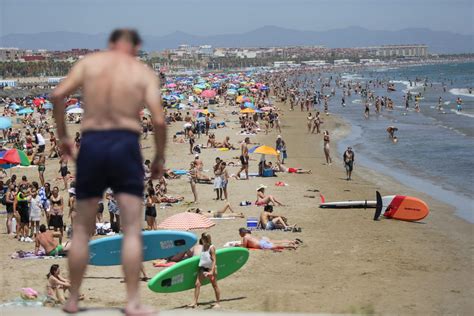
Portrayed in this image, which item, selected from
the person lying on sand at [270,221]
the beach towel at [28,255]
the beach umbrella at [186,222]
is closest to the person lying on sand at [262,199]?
the person lying on sand at [270,221]

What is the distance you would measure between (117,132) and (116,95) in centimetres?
16

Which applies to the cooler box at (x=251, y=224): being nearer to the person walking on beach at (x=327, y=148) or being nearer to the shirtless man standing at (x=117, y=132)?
the person walking on beach at (x=327, y=148)

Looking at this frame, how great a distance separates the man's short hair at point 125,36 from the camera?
3016 mm

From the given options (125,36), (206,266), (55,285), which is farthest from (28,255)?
(125,36)

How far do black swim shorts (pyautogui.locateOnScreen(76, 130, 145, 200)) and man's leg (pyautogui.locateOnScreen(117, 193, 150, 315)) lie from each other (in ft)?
0.14

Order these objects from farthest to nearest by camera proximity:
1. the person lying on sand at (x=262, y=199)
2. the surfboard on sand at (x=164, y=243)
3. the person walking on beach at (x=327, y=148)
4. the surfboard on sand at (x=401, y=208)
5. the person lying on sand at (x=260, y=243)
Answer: the person walking on beach at (x=327, y=148) → the person lying on sand at (x=262, y=199) → the surfboard on sand at (x=401, y=208) → the person lying on sand at (x=260, y=243) → the surfboard on sand at (x=164, y=243)

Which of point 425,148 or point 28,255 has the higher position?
point 28,255

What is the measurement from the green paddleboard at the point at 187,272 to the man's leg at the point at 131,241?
5144 mm

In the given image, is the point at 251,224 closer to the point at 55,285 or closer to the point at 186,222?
the point at 186,222

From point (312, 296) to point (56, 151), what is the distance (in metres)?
19.2

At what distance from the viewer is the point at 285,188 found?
64.6ft

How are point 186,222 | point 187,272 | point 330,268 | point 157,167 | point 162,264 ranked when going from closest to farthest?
point 157,167 < point 187,272 < point 162,264 < point 330,268 < point 186,222

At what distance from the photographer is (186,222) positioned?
1319cm

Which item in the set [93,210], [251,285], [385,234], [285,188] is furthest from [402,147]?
[93,210]
